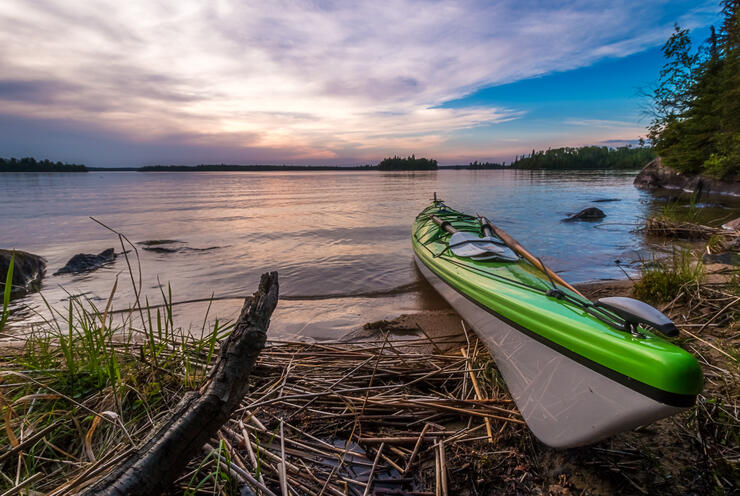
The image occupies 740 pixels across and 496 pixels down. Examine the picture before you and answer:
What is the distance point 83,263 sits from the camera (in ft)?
29.9

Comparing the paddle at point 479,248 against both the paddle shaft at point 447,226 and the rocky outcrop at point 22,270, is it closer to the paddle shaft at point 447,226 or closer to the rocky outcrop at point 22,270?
the paddle shaft at point 447,226

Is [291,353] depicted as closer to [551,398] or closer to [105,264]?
[551,398]

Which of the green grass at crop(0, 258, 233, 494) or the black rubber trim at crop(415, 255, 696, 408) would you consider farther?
the green grass at crop(0, 258, 233, 494)

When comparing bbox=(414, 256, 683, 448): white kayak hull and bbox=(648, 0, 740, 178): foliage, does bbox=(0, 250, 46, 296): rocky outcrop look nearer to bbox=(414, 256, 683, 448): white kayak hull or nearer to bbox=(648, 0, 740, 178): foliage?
bbox=(414, 256, 683, 448): white kayak hull

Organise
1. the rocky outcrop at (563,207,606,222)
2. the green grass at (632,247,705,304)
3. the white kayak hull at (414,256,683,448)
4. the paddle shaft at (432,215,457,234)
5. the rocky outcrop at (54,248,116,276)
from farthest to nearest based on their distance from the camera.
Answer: the rocky outcrop at (563,207,606,222)
the rocky outcrop at (54,248,116,276)
the paddle shaft at (432,215,457,234)
the green grass at (632,247,705,304)
the white kayak hull at (414,256,683,448)

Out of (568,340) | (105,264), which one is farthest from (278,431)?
(105,264)

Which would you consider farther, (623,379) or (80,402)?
(80,402)

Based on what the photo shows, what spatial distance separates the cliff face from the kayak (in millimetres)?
24997

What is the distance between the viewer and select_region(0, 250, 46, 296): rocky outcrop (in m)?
7.40

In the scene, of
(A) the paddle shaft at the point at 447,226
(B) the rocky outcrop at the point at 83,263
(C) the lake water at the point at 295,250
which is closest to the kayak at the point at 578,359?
(C) the lake water at the point at 295,250

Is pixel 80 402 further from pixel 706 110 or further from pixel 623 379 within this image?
pixel 706 110

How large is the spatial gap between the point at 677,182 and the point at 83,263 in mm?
38684

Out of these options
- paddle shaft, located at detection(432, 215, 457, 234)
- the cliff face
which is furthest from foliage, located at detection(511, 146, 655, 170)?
paddle shaft, located at detection(432, 215, 457, 234)

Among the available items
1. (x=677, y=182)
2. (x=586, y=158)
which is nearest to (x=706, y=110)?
(x=677, y=182)
